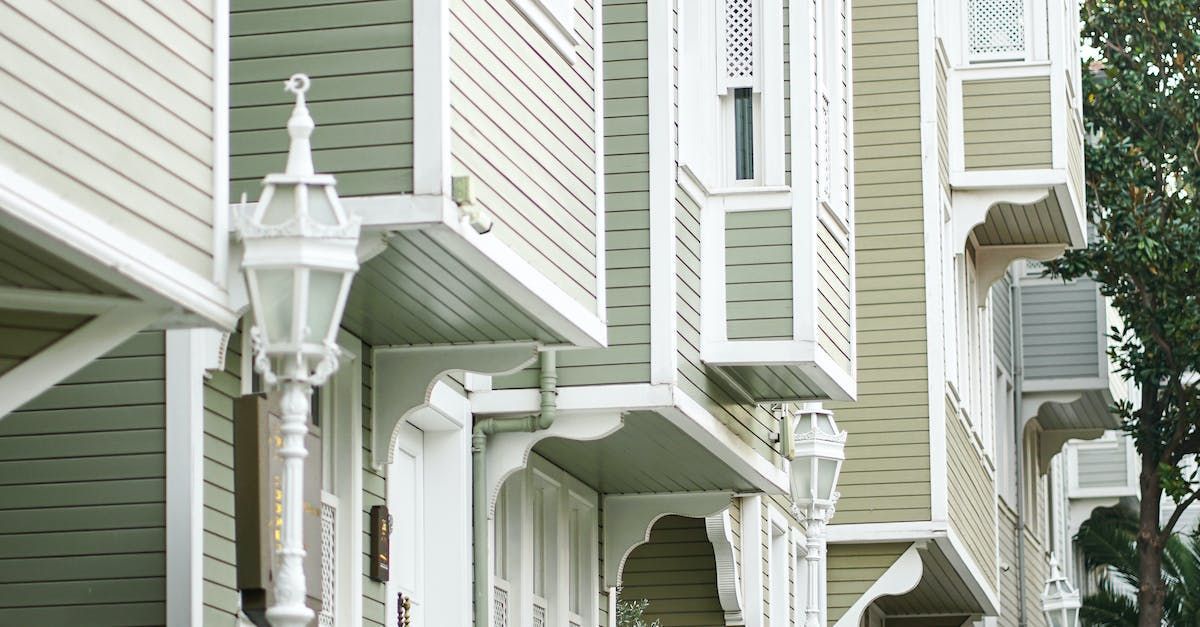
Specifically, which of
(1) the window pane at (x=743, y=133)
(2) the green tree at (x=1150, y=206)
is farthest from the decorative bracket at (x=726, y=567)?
(2) the green tree at (x=1150, y=206)

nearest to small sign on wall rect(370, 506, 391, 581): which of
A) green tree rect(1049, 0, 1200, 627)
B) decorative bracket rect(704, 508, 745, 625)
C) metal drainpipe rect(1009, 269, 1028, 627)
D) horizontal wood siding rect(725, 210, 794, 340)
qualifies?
horizontal wood siding rect(725, 210, 794, 340)

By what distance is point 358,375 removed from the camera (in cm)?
1220

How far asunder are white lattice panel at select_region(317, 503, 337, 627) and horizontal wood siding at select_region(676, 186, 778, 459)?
10.2 ft

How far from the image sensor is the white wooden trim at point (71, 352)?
803 cm

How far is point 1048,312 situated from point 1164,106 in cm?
366

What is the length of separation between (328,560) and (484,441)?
237cm

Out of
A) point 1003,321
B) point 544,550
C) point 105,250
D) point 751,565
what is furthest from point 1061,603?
point 105,250

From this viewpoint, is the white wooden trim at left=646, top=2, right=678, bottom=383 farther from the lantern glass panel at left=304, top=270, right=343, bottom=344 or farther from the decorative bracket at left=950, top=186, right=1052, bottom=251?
the decorative bracket at left=950, top=186, right=1052, bottom=251

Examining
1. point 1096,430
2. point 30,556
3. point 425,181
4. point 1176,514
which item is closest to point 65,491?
point 30,556

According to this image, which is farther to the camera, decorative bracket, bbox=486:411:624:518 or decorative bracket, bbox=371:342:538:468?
decorative bracket, bbox=486:411:624:518

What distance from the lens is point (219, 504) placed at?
9992 millimetres

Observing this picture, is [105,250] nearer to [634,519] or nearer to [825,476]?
[825,476]

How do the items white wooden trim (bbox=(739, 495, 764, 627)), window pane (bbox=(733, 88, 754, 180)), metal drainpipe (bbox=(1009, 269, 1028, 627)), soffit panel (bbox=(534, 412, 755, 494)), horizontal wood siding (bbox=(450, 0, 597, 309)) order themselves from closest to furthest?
horizontal wood siding (bbox=(450, 0, 597, 309))
soffit panel (bbox=(534, 412, 755, 494))
window pane (bbox=(733, 88, 754, 180))
white wooden trim (bbox=(739, 495, 764, 627))
metal drainpipe (bbox=(1009, 269, 1028, 627))

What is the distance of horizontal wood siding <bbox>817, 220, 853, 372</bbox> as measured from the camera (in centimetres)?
1540
